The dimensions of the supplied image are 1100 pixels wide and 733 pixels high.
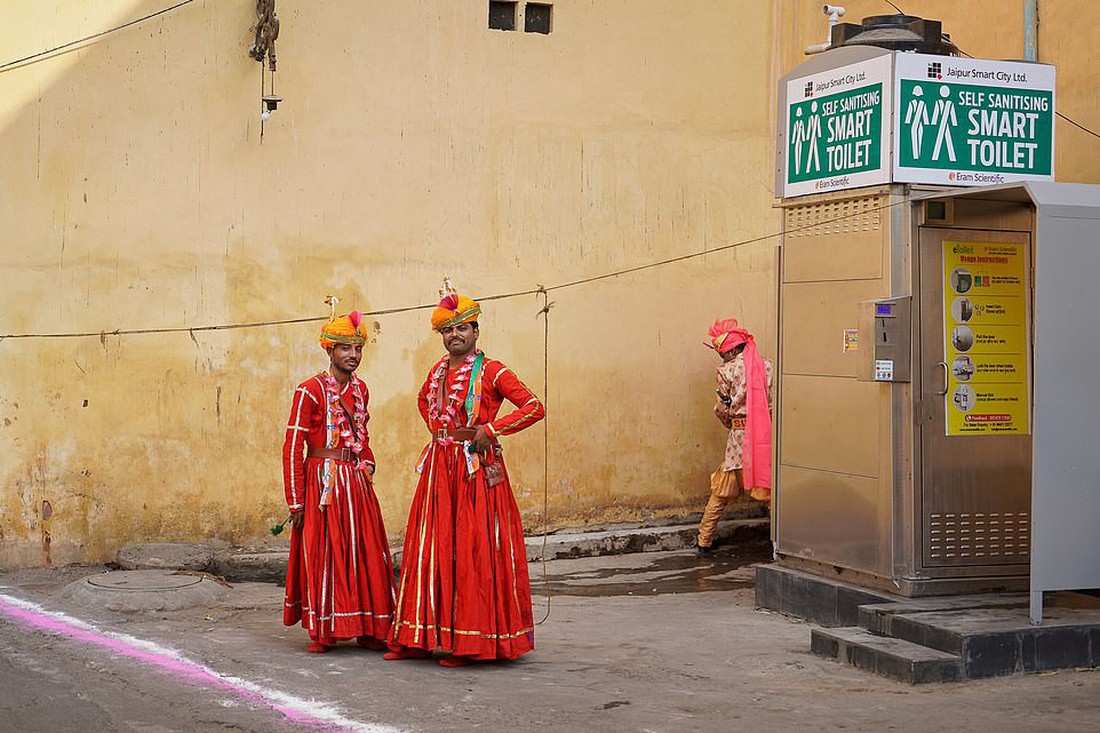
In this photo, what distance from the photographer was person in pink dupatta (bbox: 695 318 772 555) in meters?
11.4

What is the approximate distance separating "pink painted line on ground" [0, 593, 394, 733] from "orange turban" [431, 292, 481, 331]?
79.7 inches

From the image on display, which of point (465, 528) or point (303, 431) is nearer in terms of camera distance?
point (465, 528)

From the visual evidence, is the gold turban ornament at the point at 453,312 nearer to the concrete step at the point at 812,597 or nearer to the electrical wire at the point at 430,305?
the electrical wire at the point at 430,305

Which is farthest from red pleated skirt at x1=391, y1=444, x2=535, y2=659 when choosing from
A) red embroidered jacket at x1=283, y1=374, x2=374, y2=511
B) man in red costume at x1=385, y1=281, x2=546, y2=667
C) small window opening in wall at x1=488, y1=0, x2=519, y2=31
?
small window opening in wall at x1=488, y1=0, x2=519, y2=31

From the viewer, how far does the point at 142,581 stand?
9484mm

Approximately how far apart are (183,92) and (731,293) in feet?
Result: 15.6

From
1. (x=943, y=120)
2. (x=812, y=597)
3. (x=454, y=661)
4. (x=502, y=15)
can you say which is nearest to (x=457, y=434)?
(x=454, y=661)

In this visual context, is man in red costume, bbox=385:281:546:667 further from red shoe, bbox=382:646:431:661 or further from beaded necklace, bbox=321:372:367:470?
beaded necklace, bbox=321:372:367:470

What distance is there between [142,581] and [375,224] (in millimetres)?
3168

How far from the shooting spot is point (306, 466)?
786 cm

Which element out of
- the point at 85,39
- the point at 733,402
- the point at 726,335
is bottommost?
the point at 733,402

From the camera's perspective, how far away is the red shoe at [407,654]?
7531 mm

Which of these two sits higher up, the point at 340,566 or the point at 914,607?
the point at 340,566

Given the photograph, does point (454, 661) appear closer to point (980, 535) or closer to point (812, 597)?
point (812, 597)
